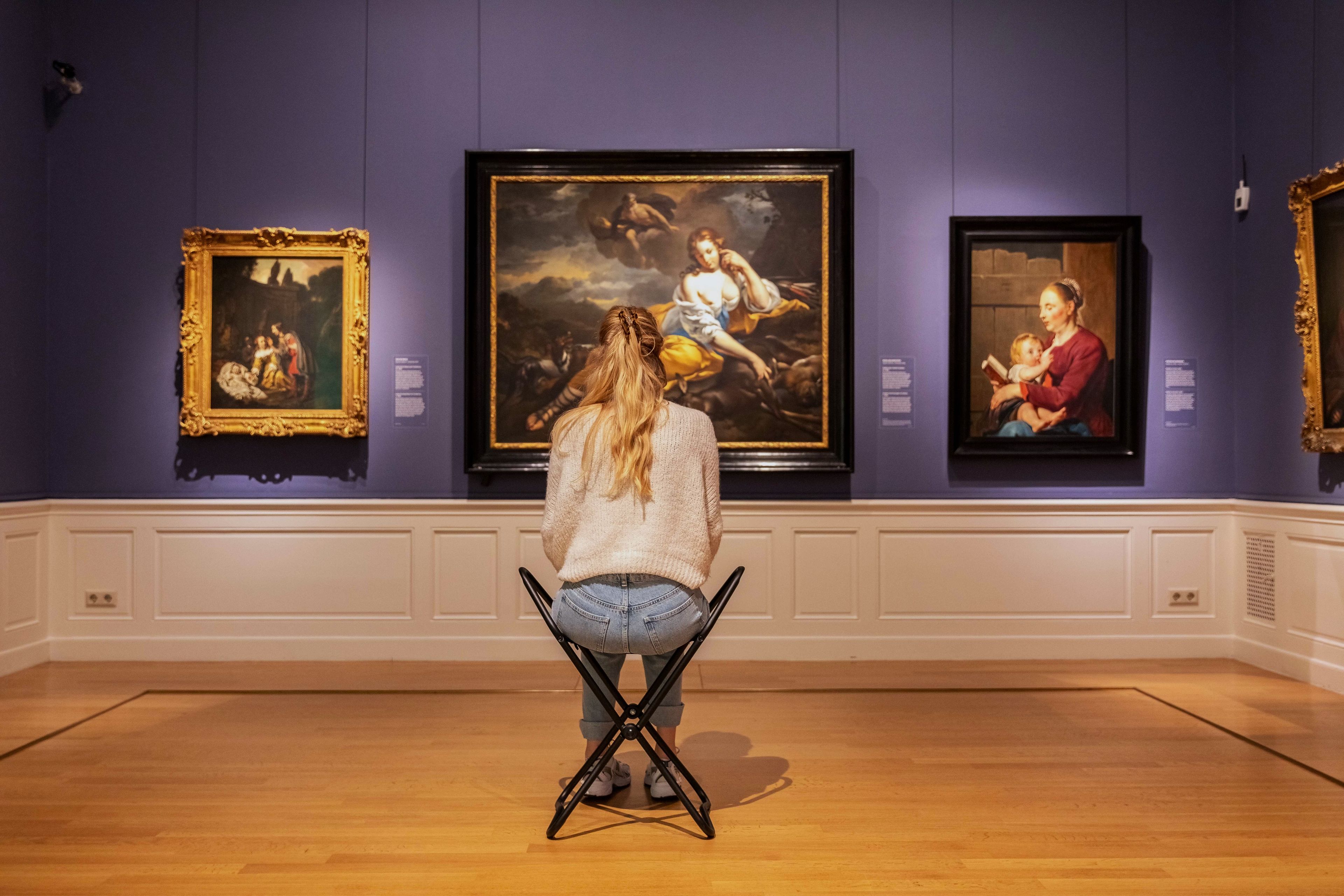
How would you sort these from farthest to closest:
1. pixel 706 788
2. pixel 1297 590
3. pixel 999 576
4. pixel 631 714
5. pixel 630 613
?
pixel 999 576 < pixel 1297 590 < pixel 706 788 < pixel 631 714 < pixel 630 613

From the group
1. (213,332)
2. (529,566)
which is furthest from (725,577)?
(213,332)

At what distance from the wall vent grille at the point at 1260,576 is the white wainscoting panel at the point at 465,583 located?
504cm

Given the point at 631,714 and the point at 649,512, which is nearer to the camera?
the point at 649,512

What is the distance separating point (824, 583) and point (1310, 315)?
3346 mm

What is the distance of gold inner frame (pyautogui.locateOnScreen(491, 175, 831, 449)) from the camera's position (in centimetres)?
584

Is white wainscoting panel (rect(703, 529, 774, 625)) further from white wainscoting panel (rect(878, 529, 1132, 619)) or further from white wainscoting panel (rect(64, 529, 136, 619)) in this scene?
white wainscoting panel (rect(64, 529, 136, 619))

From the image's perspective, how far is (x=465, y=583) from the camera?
5883mm

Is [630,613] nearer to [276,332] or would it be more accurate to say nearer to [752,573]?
[752,573]

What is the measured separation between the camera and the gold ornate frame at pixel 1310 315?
516cm

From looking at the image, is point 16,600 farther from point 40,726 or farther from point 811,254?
point 811,254

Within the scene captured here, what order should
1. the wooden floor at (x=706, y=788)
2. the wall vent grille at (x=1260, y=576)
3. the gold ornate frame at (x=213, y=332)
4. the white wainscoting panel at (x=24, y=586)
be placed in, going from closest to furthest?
the wooden floor at (x=706, y=788), the white wainscoting panel at (x=24, y=586), the wall vent grille at (x=1260, y=576), the gold ornate frame at (x=213, y=332)

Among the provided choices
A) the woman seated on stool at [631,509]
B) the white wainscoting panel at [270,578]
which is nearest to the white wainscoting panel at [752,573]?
the white wainscoting panel at [270,578]

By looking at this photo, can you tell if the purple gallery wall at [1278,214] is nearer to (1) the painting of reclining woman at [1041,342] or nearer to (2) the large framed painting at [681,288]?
(1) the painting of reclining woman at [1041,342]

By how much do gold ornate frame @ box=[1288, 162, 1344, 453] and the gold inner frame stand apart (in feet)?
9.20
